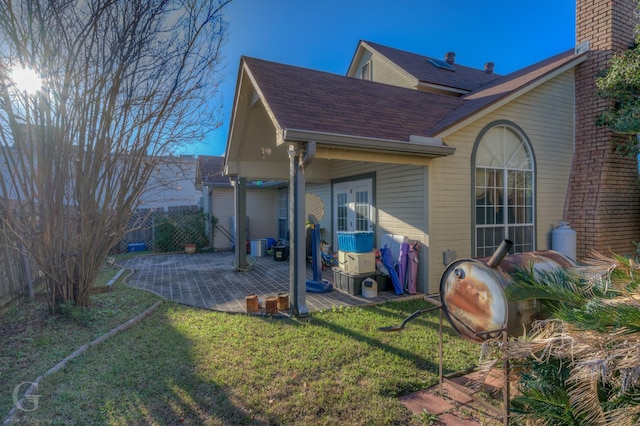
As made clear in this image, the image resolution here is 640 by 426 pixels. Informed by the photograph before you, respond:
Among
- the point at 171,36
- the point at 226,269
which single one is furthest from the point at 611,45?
the point at 226,269

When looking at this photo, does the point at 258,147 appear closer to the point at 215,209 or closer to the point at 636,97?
the point at 215,209

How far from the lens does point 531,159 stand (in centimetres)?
752

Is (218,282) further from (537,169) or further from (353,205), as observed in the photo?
(537,169)

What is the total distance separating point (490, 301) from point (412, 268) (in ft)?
12.7

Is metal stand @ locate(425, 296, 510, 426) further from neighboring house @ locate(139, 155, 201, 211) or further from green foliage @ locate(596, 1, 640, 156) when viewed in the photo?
green foliage @ locate(596, 1, 640, 156)

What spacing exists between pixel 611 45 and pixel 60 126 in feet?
36.2

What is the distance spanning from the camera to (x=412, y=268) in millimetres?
6371

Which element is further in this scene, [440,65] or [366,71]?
[366,71]

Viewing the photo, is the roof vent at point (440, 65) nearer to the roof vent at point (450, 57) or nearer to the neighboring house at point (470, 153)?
the roof vent at point (450, 57)

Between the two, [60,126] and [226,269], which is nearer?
[60,126]

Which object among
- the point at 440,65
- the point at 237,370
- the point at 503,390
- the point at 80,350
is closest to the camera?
the point at 503,390

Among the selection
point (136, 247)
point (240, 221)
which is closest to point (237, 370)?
point (240, 221)

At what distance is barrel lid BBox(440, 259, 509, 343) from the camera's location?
2490mm
